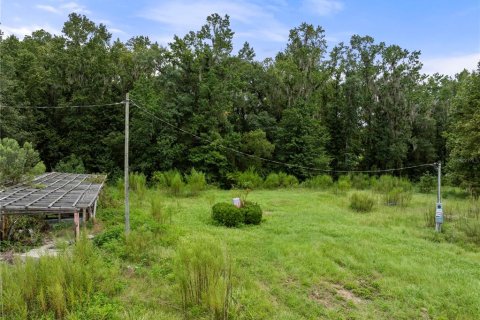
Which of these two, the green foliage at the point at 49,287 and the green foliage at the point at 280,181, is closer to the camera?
the green foliage at the point at 49,287

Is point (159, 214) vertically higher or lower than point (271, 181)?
lower

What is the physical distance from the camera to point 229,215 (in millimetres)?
10570

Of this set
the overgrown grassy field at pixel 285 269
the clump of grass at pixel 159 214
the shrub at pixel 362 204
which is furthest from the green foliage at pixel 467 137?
the clump of grass at pixel 159 214

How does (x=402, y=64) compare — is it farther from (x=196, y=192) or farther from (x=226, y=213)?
(x=226, y=213)

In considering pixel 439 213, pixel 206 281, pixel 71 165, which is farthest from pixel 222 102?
pixel 206 281

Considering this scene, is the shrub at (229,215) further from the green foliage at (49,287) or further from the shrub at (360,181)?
the shrub at (360,181)

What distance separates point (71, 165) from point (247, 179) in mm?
10527

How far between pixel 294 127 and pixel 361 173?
18.3ft

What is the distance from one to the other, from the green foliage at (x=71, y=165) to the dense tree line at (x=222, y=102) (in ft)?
0.94

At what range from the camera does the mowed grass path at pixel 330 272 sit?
5656mm

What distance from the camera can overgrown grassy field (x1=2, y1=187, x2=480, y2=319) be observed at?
5262 mm

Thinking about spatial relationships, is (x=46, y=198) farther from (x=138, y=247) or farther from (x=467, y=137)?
(x=467, y=137)

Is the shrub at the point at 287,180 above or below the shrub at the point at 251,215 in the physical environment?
above

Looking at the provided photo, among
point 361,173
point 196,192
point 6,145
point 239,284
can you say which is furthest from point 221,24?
point 239,284
